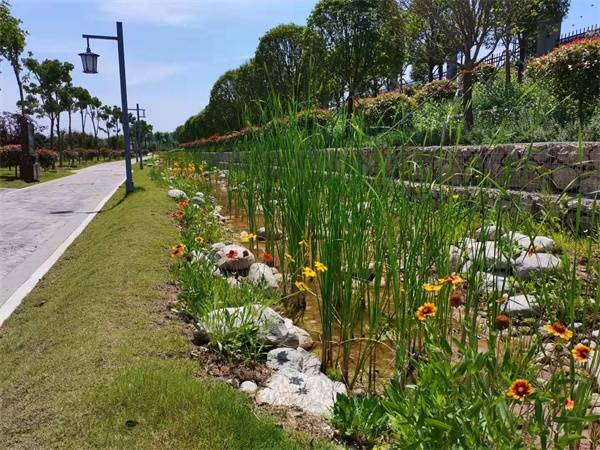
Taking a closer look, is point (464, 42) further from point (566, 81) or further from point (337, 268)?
point (337, 268)

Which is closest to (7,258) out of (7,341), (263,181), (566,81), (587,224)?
(7,341)

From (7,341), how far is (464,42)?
7438 mm

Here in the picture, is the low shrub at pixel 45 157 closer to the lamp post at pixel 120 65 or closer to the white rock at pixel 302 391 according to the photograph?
the lamp post at pixel 120 65

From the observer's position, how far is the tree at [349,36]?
10.7 m

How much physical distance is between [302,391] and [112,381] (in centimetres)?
86

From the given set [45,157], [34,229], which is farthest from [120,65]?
[45,157]

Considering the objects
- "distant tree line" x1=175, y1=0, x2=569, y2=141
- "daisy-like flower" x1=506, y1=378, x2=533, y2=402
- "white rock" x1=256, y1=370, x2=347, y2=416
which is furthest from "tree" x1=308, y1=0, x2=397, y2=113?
"daisy-like flower" x1=506, y1=378, x2=533, y2=402

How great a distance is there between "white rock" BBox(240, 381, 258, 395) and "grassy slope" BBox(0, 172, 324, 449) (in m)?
0.12

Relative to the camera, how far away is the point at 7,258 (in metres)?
5.18

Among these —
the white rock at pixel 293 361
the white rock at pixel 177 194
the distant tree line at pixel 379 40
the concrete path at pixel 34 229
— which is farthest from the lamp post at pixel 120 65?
the white rock at pixel 293 361

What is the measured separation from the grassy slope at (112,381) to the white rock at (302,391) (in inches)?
6.2

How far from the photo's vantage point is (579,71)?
224 inches

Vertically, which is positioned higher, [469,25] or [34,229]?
[469,25]

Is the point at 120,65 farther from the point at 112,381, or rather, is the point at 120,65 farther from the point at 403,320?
the point at 403,320
